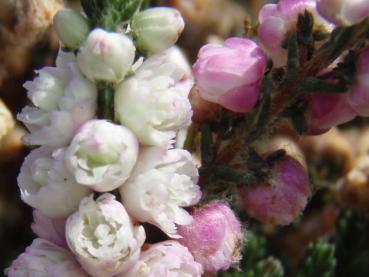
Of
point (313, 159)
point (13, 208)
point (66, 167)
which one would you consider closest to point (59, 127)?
point (66, 167)

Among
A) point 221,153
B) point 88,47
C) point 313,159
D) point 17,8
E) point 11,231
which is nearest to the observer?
point 88,47

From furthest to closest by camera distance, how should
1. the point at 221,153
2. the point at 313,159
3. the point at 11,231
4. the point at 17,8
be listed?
the point at 313,159, the point at 11,231, the point at 17,8, the point at 221,153

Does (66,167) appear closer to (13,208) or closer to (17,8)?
(17,8)

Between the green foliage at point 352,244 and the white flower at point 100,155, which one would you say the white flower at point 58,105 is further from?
the green foliage at point 352,244

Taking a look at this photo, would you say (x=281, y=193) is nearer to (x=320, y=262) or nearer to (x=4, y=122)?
(x=320, y=262)

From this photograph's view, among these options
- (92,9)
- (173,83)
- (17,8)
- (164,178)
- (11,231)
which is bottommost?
(11,231)

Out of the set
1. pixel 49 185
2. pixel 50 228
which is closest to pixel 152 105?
Answer: pixel 49 185

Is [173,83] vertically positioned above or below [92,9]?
below

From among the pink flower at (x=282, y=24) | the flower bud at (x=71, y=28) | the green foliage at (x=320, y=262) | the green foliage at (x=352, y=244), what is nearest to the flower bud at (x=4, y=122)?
the flower bud at (x=71, y=28)
